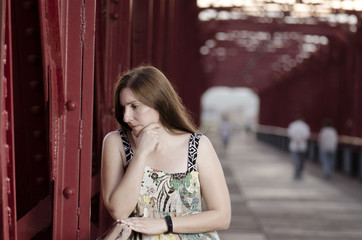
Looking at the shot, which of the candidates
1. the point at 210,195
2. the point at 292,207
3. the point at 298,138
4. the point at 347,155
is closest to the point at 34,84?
the point at 210,195

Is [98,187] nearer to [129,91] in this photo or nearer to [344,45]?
[129,91]

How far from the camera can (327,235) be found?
8.27 metres

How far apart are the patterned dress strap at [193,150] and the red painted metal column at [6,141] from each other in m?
0.75

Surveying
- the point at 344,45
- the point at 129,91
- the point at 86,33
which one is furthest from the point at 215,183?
the point at 344,45

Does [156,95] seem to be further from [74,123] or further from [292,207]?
[292,207]

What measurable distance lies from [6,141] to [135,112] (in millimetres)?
697

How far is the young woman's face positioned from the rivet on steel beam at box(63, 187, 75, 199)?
12.5 inches

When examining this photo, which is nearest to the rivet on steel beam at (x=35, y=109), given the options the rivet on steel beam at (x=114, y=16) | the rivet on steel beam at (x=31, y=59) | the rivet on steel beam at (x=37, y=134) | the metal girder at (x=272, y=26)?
the rivet on steel beam at (x=37, y=134)

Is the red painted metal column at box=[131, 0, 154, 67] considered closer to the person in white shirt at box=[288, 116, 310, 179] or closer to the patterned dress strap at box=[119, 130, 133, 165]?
the patterned dress strap at box=[119, 130, 133, 165]

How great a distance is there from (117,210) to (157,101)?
42 centimetres

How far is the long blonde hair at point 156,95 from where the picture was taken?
2.35 m

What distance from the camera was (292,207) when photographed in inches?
427

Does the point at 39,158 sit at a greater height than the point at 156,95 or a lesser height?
lesser

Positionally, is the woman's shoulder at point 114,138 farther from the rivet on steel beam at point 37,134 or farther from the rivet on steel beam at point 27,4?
the rivet on steel beam at point 27,4
